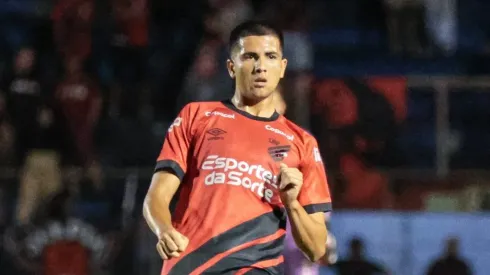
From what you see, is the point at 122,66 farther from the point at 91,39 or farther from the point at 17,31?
the point at 17,31

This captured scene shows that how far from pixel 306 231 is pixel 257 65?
2.14 ft

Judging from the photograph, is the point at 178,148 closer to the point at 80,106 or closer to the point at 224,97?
the point at 224,97

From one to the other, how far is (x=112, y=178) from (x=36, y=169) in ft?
2.20

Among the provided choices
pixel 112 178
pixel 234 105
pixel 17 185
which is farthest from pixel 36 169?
pixel 234 105

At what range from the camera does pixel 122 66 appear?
8719mm

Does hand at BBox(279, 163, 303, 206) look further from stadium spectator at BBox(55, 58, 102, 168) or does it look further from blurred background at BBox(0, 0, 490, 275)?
stadium spectator at BBox(55, 58, 102, 168)

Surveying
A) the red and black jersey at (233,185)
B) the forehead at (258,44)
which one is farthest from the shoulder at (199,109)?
the forehead at (258,44)

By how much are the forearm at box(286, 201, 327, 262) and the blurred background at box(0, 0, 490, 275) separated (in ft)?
12.8

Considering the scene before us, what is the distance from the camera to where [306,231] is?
3.21 metres

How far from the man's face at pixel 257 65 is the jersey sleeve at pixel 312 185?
0.28 metres

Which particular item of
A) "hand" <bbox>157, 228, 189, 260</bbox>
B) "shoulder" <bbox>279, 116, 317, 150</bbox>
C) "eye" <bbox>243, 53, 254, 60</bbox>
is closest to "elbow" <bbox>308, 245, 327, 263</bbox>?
"shoulder" <bbox>279, 116, 317, 150</bbox>

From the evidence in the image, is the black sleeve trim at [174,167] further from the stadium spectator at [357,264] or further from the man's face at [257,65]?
the stadium spectator at [357,264]

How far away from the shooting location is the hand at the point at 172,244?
292 centimetres

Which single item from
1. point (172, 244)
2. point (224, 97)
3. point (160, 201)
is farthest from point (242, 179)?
point (224, 97)
